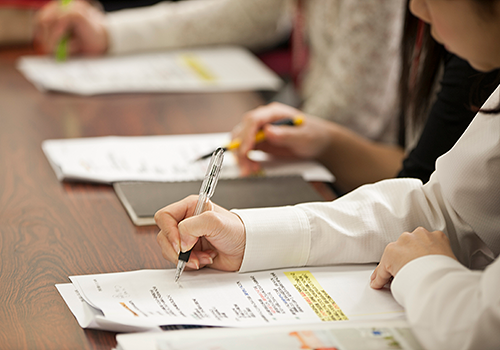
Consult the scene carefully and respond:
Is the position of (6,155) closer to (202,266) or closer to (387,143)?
(202,266)

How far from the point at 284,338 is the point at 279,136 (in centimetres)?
57

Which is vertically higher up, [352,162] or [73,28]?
[73,28]

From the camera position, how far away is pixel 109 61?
4.97ft

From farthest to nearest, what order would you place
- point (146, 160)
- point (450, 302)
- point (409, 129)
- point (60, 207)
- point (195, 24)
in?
point (195, 24) < point (409, 129) < point (146, 160) < point (60, 207) < point (450, 302)

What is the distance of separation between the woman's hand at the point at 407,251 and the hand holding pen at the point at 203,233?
0.15 m

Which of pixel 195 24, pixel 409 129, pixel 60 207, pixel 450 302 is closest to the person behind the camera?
pixel 450 302

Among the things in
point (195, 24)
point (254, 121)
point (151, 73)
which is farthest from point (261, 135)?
point (195, 24)

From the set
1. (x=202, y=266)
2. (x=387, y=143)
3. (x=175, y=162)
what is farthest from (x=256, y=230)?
(x=387, y=143)

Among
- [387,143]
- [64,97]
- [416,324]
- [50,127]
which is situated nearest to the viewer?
[416,324]

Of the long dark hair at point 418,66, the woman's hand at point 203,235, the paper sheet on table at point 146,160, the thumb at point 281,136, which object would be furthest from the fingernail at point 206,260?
the long dark hair at point 418,66

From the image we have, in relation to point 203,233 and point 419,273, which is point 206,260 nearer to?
point 203,233

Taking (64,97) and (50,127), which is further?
(64,97)

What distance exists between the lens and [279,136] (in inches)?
41.3

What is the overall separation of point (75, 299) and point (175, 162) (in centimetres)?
42
